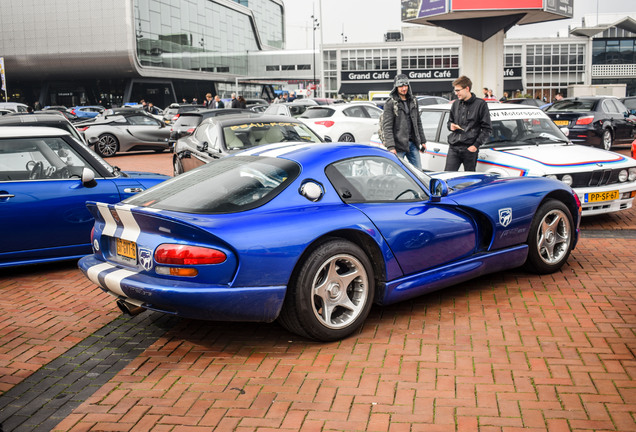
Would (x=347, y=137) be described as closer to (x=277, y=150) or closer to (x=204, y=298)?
(x=277, y=150)

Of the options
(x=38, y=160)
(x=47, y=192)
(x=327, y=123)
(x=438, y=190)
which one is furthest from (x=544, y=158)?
(x=327, y=123)

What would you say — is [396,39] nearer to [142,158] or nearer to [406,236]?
[142,158]

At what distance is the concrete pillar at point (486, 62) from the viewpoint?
36.7m

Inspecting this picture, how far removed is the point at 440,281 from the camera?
4.68m

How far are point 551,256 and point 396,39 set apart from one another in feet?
297

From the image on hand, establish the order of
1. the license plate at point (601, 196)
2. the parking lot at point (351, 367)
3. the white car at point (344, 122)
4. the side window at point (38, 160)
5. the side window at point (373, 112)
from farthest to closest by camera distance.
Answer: the side window at point (373, 112) < the white car at point (344, 122) < the license plate at point (601, 196) < the side window at point (38, 160) < the parking lot at point (351, 367)

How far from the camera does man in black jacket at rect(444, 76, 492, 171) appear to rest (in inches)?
311

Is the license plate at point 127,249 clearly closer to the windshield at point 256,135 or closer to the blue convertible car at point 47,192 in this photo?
the blue convertible car at point 47,192

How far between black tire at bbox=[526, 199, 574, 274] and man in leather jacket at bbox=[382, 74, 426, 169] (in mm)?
3189

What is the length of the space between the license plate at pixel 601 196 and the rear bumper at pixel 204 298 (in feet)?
16.8

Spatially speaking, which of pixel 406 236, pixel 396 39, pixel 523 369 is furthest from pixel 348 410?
pixel 396 39

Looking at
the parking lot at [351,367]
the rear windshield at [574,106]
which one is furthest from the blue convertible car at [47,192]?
the rear windshield at [574,106]

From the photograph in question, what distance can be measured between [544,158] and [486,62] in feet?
102

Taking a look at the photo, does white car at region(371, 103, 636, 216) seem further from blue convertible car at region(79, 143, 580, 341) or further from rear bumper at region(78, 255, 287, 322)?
rear bumper at region(78, 255, 287, 322)
